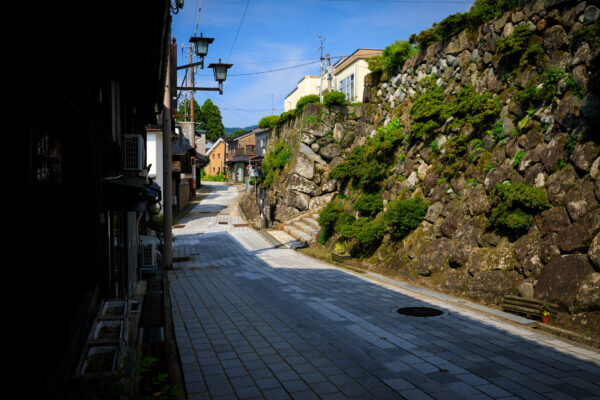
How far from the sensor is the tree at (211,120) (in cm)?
7906

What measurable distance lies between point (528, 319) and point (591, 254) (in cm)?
184

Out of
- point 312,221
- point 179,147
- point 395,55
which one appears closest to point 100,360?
point 395,55

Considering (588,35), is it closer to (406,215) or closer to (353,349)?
(406,215)

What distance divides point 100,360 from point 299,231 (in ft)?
67.6

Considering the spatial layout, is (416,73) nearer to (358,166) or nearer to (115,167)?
(358,166)

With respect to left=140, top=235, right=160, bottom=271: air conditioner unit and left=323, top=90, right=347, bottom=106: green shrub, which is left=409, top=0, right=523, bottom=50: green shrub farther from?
left=140, top=235, right=160, bottom=271: air conditioner unit

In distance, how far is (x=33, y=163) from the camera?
3084 millimetres

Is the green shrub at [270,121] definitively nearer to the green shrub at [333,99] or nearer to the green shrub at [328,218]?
the green shrub at [333,99]

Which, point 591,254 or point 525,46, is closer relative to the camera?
point 591,254

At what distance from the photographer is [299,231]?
24.6m

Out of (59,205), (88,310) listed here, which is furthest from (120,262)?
(59,205)

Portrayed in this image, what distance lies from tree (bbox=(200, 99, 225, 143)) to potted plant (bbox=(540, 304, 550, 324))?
74.9 meters

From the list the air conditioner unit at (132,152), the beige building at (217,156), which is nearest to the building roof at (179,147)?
the air conditioner unit at (132,152)

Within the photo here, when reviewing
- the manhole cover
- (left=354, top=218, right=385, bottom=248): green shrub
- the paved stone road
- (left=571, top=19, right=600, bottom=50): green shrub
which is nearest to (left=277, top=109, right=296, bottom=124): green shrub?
(left=354, top=218, right=385, bottom=248): green shrub
